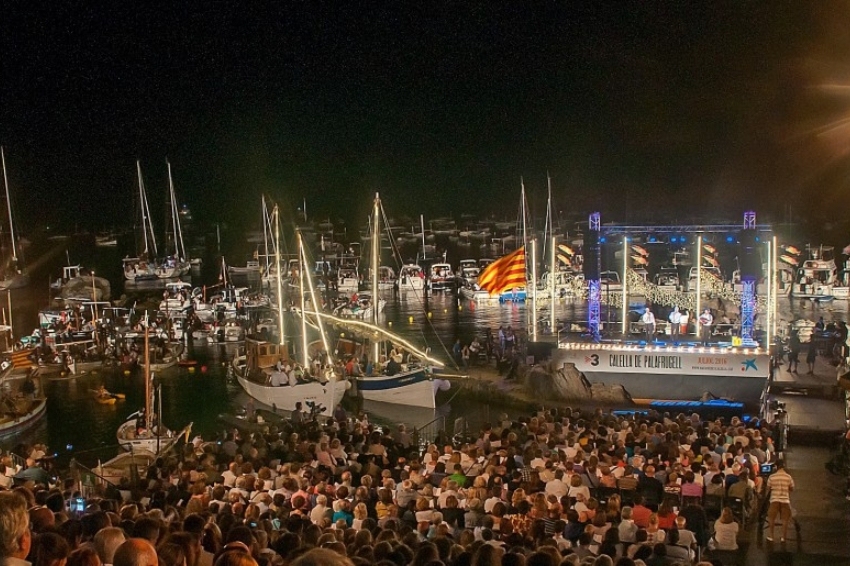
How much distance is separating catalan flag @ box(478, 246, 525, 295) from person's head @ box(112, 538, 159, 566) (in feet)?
80.2

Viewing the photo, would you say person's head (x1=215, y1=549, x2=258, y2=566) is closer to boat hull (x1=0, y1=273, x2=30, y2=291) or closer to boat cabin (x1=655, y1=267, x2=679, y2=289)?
boat cabin (x1=655, y1=267, x2=679, y2=289)

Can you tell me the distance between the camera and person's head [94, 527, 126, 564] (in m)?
4.98

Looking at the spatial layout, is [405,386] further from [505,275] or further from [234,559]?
[234,559]

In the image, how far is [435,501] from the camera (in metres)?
9.41

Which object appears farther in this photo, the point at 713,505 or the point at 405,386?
the point at 405,386

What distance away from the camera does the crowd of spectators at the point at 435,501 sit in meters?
5.62

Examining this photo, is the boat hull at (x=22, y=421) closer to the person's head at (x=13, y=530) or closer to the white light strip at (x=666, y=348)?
the white light strip at (x=666, y=348)

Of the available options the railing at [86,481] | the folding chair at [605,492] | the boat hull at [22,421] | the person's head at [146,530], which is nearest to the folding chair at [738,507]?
the folding chair at [605,492]

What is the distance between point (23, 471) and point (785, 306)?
54.6m

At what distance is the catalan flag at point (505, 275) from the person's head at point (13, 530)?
2444 centimetres

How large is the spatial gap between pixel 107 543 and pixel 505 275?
24.2 meters

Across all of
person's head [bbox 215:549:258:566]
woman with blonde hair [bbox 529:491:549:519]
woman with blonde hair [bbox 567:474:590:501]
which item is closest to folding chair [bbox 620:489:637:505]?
woman with blonde hair [bbox 567:474:590:501]

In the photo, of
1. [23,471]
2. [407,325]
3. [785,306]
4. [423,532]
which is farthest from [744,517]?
[785,306]

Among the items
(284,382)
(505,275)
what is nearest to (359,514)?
(284,382)
